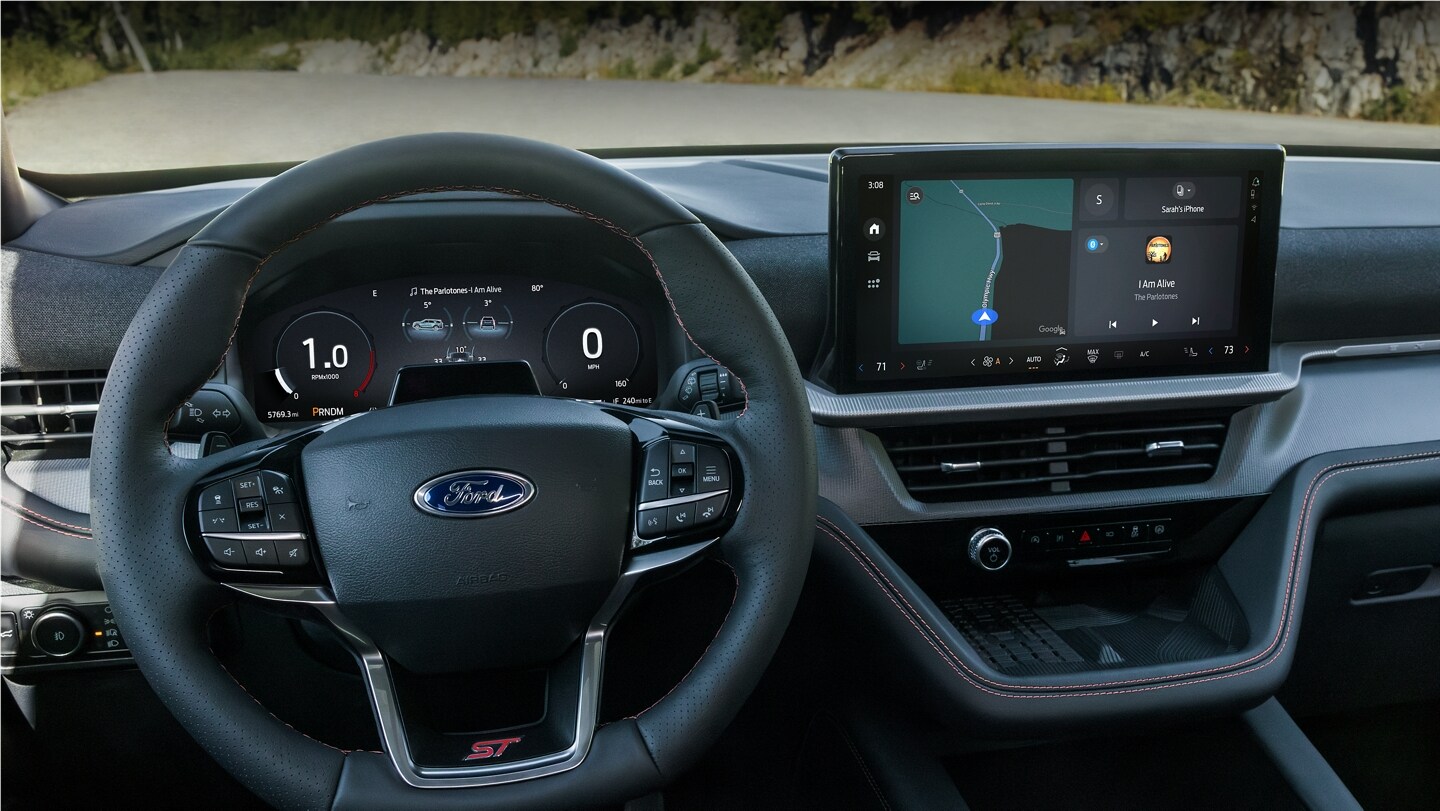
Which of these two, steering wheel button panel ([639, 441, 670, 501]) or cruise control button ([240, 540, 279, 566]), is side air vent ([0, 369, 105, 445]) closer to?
cruise control button ([240, 540, 279, 566])

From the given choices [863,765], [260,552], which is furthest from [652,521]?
[863,765]

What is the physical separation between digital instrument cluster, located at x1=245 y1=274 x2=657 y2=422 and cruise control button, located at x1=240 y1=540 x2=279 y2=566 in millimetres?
644

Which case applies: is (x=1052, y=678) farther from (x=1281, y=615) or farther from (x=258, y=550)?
(x=258, y=550)

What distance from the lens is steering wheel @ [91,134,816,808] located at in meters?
1.12

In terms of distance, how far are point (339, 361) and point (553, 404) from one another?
0.67m

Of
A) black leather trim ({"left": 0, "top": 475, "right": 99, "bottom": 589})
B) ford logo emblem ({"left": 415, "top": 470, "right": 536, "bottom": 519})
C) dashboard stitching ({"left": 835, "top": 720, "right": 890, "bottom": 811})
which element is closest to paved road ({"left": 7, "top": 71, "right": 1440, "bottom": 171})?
black leather trim ({"left": 0, "top": 475, "right": 99, "bottom": 589})

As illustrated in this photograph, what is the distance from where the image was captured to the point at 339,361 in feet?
5.88

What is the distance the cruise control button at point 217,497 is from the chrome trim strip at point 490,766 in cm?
8

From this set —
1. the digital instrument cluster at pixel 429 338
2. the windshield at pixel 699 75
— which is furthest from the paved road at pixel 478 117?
the digital instrument cluster at pixel 429 338

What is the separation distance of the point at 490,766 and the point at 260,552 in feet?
1.06

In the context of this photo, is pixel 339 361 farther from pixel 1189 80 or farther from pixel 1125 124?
pixel 1189 80

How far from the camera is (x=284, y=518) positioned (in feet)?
3.82

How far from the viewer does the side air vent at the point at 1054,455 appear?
189 centimetres

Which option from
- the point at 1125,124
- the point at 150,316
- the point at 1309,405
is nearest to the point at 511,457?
the point at 150,316
